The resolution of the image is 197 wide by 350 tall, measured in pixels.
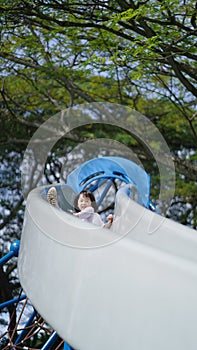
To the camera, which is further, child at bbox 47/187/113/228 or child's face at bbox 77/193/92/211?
child's face at bbox 77/193/92/211

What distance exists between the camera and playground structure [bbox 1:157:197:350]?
5.95ft

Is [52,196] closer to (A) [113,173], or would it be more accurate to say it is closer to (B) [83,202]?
(B) [83,202]

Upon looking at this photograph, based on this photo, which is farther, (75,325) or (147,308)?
(75,325)

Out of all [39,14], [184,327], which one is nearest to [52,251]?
[184,327]

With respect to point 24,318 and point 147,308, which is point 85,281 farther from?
point 24,318

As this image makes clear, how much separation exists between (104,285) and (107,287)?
19 millimetres

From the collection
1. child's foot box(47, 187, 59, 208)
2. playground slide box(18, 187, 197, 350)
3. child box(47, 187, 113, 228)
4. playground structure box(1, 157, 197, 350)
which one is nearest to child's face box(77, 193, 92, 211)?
child box(47, 187, 113, 228)

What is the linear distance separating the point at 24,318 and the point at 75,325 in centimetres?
631

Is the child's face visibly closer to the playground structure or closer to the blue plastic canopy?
the blue plastic canopy

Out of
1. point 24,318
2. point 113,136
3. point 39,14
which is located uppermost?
point 39,14

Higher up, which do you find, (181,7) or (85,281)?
(181,7)

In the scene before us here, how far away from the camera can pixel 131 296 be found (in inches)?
76.9

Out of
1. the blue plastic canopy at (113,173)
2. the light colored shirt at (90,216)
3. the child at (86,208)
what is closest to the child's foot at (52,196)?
the child at (86,208)

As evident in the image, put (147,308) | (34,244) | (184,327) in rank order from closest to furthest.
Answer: (184,327) < (147,308) < (34,244)
